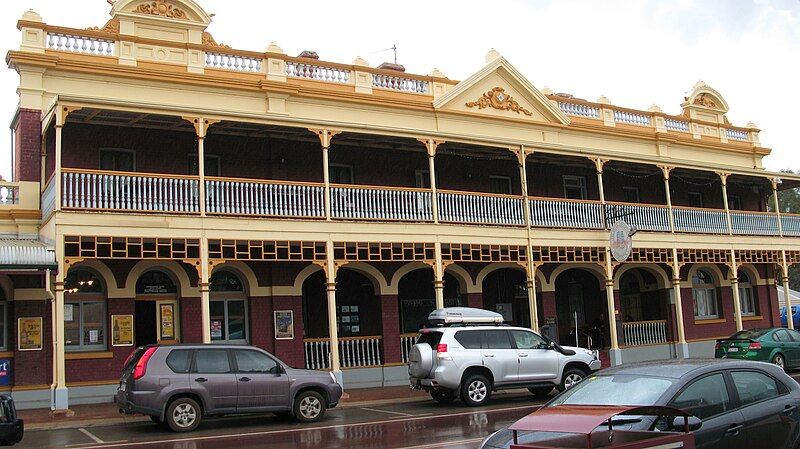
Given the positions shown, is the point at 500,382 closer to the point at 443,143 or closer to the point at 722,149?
the point at 443,143

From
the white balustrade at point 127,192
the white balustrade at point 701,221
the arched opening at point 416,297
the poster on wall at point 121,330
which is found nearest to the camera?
the white balustrade at point 127,192

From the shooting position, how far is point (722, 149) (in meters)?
32.1

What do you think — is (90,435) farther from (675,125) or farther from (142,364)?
(675,125)

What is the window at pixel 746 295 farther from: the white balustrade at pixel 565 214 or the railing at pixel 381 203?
the railing at pixel 381 203

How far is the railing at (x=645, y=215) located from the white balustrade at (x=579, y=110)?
13.3 feet

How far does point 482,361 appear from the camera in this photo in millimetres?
17266

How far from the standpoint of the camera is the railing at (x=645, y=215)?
2597 centimetres

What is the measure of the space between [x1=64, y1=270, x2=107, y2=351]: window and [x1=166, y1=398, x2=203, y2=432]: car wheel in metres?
6.82

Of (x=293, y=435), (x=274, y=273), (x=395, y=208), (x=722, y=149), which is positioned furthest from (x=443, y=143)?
(x=722, y=149)

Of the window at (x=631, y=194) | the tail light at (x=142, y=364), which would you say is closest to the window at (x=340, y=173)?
the tail light at (x=142, y=364)

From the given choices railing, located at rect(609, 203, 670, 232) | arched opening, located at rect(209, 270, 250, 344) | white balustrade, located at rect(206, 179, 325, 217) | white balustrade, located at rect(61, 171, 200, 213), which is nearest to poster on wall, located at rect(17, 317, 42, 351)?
white balustrade, located at rect(61, 171, 200, 213)

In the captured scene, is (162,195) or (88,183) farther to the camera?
(162,195)

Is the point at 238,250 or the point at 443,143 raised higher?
the point at 443,143

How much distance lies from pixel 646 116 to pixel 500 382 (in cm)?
1647
